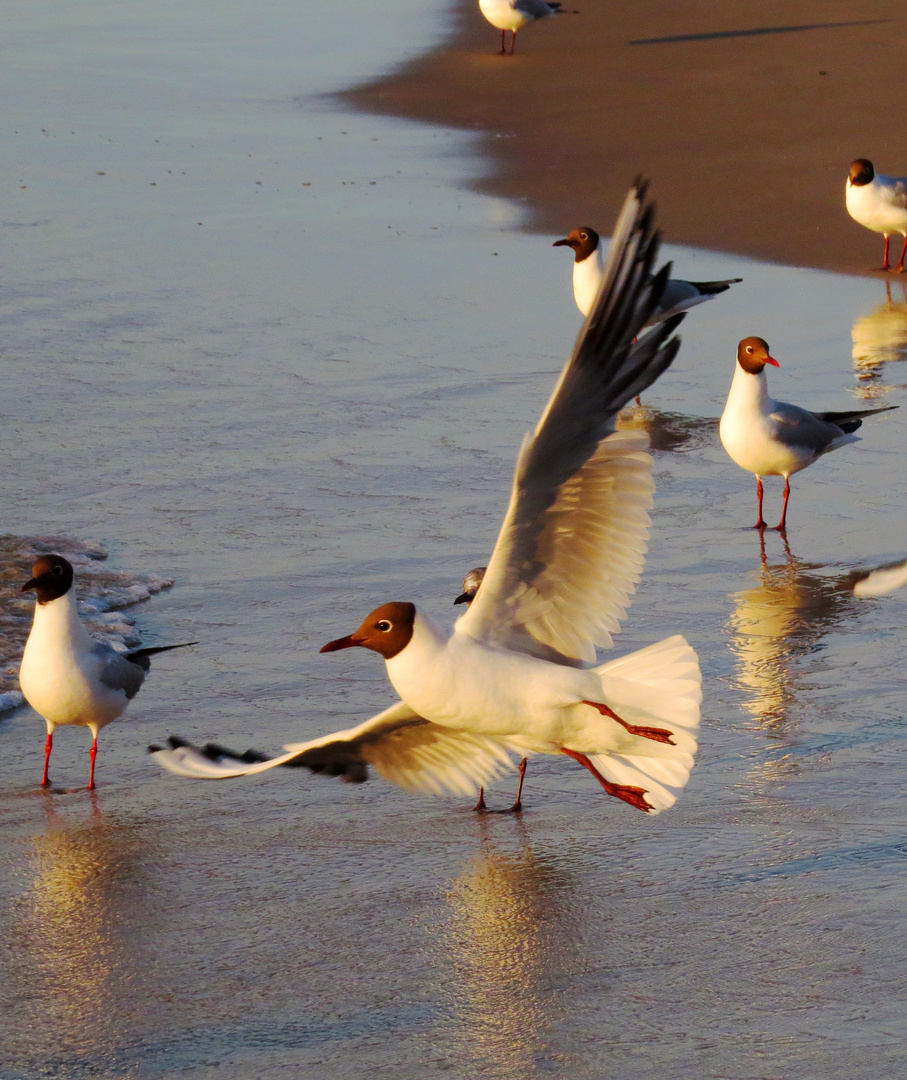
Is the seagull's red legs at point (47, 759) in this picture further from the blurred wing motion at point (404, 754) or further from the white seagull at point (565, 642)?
the white seagull at point (565, 642)

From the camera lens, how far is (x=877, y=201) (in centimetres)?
1352

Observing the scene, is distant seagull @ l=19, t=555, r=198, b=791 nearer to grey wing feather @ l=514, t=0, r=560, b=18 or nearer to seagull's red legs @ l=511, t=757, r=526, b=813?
seagull's red legs @ l=511, t=757, r=526, b=813

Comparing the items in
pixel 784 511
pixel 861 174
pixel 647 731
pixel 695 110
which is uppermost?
pixel 695 110

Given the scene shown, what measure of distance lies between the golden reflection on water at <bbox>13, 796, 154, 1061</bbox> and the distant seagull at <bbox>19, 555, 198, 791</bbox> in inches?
12.5

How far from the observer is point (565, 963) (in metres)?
4.40

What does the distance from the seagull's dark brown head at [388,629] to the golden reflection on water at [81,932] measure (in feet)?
3.07

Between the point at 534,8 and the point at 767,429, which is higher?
the point at 534,8

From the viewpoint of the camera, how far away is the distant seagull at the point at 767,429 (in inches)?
326

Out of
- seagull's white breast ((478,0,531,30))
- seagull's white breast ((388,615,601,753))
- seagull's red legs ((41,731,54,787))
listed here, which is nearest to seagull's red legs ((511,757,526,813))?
seagull's white breast ((388,615,601,753))

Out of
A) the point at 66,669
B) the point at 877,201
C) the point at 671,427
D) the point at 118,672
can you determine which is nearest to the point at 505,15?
the point at 877,201

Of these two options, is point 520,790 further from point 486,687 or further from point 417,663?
point 417,663

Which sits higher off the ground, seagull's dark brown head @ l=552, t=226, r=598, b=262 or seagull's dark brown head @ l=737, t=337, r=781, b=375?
seagull's dark brown head @ l=552, t=226, r=598, b=262

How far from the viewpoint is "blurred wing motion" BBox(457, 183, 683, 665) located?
4570 millimetres

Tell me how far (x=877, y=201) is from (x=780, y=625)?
7.58m
